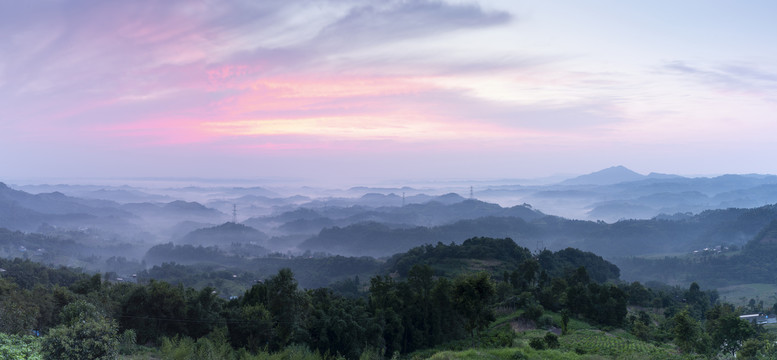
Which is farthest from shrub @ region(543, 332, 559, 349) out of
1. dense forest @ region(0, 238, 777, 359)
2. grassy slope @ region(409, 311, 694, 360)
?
grassy slope @ region(409, 311, 694, 360)

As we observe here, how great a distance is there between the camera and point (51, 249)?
17612 cm

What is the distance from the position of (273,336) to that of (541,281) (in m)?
41.3

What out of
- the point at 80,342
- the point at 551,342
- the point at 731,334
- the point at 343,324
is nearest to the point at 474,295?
the point at 551,342

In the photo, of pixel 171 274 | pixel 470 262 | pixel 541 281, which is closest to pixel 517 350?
pixel 541 281

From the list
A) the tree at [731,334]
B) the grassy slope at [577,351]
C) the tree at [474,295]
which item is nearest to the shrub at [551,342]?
the grassy slope at [577,351]

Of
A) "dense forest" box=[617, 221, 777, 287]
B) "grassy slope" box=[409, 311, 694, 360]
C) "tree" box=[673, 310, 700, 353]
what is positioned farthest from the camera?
"dense forest" box=[617, 221, 777, 287]

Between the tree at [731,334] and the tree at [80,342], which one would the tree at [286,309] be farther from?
the tree at [731,334]

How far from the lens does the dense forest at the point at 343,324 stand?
2467cm

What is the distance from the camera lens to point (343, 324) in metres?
32.7

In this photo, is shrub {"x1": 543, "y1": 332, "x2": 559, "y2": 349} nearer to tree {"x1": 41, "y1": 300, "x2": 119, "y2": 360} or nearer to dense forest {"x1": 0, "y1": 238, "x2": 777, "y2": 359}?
dense forest {"x1": 0, "y1": 238, "x2": 777, "y2": 359}

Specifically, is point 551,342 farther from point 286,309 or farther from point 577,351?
point 286,309

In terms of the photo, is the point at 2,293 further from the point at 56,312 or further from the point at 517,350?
the point at 517,350

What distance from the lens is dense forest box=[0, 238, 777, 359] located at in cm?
2467

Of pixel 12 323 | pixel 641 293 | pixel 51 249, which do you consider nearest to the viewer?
pixel 12 323
